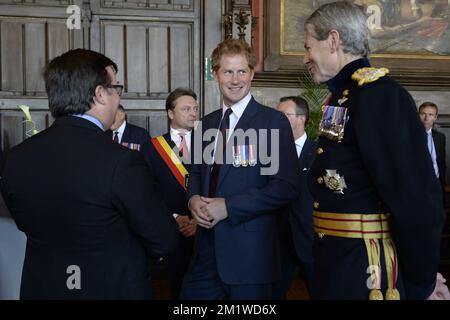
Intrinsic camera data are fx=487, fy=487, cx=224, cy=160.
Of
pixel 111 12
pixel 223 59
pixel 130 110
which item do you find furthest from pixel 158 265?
pixel 223 59

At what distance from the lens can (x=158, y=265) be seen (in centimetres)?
503

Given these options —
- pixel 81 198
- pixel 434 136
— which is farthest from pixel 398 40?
pixel 81 198

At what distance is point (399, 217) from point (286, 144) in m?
0.86

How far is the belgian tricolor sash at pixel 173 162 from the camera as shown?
339 cm

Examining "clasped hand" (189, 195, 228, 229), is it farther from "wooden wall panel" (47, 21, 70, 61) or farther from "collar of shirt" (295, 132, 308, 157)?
"wooden wall panel" (47, 21, 70, 61)

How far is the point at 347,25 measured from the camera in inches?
65.7

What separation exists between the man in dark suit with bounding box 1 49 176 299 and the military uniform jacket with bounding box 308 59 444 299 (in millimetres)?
614

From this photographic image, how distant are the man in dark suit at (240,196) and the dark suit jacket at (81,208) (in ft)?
1.96

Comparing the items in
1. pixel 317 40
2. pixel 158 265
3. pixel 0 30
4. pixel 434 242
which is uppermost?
pixel 0 30

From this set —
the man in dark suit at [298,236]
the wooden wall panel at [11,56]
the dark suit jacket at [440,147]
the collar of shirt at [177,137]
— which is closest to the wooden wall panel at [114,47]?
the wooden wall panel at [11,56]

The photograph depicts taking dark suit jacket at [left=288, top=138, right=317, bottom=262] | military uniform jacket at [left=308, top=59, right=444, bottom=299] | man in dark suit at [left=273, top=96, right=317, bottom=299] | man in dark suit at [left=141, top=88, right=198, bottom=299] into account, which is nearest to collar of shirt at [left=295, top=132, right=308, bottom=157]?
man in dark suit at [left=273, top=96, right=317, bottom=299]

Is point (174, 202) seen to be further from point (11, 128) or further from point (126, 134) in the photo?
point (11, 128)

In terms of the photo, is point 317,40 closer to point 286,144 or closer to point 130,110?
point 286,144

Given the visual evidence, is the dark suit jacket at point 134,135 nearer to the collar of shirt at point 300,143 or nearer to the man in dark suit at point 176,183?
the man in dark suit at point 176,183
